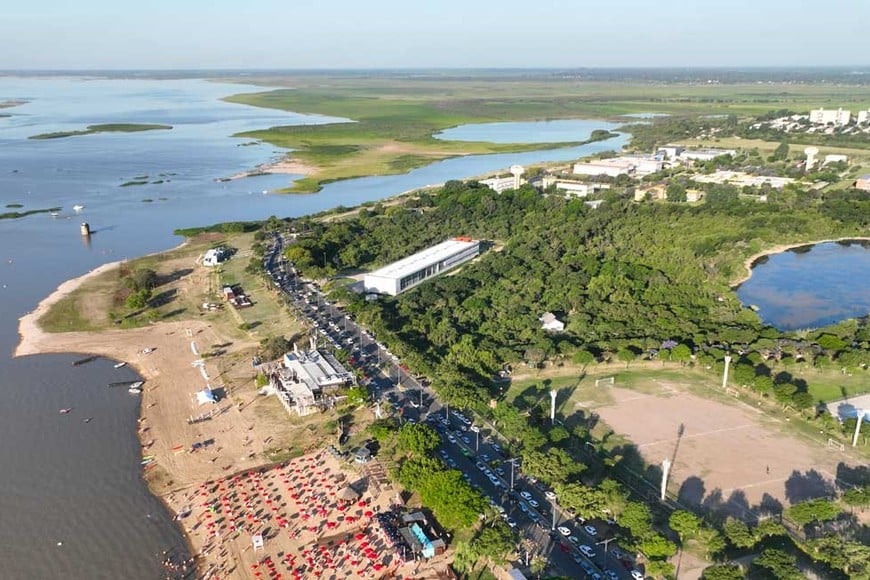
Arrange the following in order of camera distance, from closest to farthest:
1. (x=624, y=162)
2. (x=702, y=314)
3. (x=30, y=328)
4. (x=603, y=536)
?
(x=603, y=536), (x=702, y=314), (x=30, y=328), (x=624, y=162)

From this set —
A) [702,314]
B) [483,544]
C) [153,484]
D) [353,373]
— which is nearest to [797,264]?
[702,314]

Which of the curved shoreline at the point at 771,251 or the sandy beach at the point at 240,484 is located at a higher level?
the curved shoreline at the point at 771,251

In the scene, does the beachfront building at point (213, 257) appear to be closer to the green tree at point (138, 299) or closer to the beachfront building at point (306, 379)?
the green tree at point (138, 299)

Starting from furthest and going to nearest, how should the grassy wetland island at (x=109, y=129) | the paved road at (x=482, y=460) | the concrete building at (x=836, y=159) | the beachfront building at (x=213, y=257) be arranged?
the grassy wetland island at (x=109, y=129) < the concrete building at (x=836, y=159) < the beachfront building at (x=213, y=257) < the paved road at (x=482, y=460)

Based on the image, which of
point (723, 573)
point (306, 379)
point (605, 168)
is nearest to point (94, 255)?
point (306, 379)

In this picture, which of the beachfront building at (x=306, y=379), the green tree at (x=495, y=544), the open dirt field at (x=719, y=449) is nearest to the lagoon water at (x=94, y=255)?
the beachfront building at (x=306, y=379)

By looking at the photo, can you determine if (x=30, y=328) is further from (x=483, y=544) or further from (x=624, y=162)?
(x=624, y=162)
